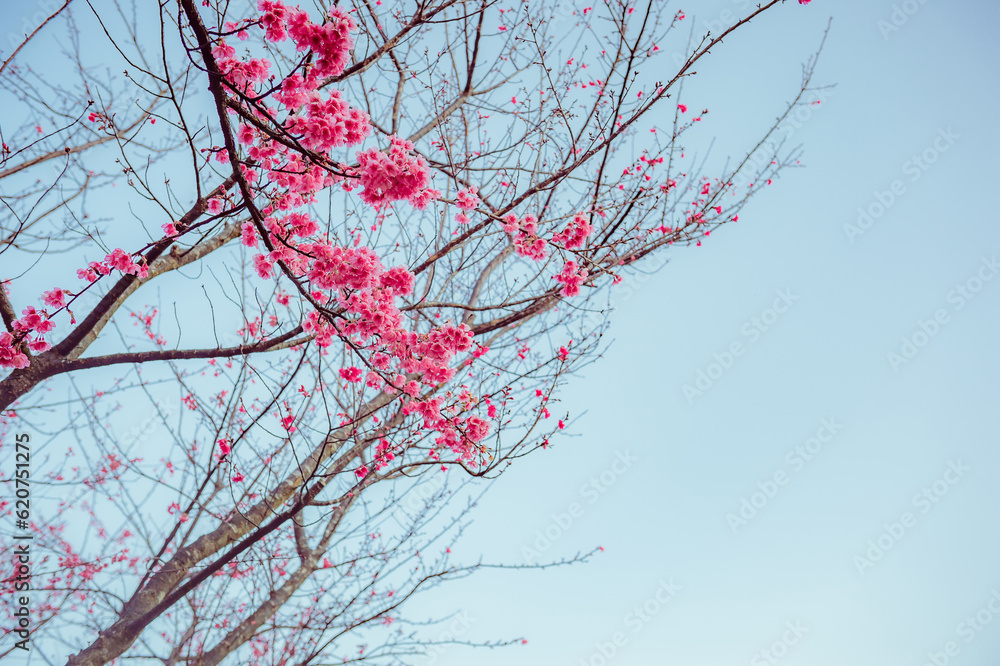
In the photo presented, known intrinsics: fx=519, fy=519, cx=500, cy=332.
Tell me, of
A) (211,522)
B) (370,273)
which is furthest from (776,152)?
(211,522)

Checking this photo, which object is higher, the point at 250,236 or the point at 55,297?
the point at 250,236

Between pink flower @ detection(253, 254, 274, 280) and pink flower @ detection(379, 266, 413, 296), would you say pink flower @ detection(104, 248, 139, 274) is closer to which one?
pink flower @ detection(253, 254, 274, 280)

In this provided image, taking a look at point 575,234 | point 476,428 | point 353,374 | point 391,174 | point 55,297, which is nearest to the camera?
point 391,174

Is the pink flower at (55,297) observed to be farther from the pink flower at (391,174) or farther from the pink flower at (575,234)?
the pink flower at (575,234)

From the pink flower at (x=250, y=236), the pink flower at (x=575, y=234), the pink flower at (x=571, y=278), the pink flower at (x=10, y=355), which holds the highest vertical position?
the pink flower at (x=250, y=236)

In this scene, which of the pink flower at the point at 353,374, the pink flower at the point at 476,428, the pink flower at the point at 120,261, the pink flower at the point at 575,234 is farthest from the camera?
the pink flower at the point at 353,374

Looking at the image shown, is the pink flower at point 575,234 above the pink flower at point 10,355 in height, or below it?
below

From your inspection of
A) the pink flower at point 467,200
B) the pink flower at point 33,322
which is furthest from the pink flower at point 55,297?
the pink flower at point 467,200

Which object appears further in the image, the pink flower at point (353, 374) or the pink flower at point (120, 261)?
the pink flower at point (353, 374)

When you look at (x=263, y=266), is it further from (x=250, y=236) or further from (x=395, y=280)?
(x=395, y=280)

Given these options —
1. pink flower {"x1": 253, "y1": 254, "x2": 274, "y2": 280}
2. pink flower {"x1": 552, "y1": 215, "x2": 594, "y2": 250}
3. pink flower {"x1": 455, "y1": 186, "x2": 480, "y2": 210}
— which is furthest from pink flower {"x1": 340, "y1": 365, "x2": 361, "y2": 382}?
pink flower {"x1": 552, "y1": 215, "x2": 594, "y2": 250}

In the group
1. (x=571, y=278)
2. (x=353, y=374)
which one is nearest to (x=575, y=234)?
(x=571, y=278)

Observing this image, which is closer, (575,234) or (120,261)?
(120,261)

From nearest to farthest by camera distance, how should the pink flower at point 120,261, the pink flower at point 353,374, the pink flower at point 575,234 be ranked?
the pink flower at point 120,261, the pink flower at point 575,234, the pink flower at point 353,374
